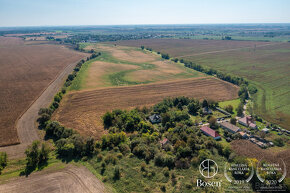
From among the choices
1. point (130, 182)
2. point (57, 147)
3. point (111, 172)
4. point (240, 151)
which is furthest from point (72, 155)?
point (240, 151)

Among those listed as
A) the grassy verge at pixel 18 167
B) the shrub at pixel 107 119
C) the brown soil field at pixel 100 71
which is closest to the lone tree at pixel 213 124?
the shrub at pixel 107 119

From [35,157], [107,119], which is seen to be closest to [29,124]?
[35,157]

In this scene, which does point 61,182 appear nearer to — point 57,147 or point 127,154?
point 57,147

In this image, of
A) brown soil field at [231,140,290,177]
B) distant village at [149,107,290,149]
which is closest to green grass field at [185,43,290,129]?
distant village at [149,107,290,149]

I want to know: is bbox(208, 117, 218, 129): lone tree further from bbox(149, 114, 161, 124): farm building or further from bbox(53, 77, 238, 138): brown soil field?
bbox(53, 77, 238, 138): brown soil field

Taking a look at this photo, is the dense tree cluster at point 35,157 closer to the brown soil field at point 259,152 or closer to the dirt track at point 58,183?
the dirt track at point 58,183

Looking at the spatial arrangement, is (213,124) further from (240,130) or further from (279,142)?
(279,142)

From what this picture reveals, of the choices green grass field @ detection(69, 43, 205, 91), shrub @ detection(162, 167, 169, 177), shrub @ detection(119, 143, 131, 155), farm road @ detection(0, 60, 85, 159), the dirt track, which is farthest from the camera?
green grass field @ detection(69, 43, 205, 91)
